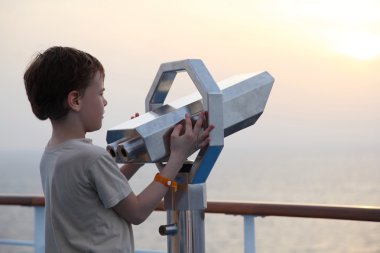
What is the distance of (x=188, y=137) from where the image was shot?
1104 millimetres

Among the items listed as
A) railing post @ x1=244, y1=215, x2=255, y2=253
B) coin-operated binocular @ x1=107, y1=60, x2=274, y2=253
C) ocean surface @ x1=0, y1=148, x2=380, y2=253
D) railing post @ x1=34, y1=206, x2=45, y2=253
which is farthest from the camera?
ocean surface @ x1=0, y1=148, x2=380, y2=253

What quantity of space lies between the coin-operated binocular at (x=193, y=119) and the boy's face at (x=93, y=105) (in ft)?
0.26

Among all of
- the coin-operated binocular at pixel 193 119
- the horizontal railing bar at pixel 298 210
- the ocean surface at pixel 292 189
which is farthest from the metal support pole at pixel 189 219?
the ocean surface at pixel 292 189

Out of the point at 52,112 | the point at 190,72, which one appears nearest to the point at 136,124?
the point at 190,72

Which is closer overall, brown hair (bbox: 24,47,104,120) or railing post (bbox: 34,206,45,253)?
brown hair (bbox: 24,47,104,120)

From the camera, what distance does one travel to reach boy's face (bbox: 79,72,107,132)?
1.23 meters

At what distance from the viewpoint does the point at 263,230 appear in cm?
2917

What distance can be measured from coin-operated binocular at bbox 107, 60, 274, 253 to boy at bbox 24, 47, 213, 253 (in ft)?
0.15

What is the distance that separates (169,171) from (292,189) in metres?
39.1

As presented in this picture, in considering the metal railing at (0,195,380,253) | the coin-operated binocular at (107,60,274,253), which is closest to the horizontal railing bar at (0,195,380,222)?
the metal railing at (0,195,380,253)

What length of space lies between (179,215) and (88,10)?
8992 millimetres

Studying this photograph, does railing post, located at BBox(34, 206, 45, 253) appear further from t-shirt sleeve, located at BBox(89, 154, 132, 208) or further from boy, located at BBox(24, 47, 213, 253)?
t-shirt sleeve, located at BBox(89, 154, 132, 208)

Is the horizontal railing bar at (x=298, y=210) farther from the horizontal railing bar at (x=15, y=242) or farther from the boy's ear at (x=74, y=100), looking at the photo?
the boy's ear at (x=74, y=100)

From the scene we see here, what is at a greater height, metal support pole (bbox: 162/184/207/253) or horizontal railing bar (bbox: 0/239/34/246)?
metal support pole (bbox: 162/184/207/253)
